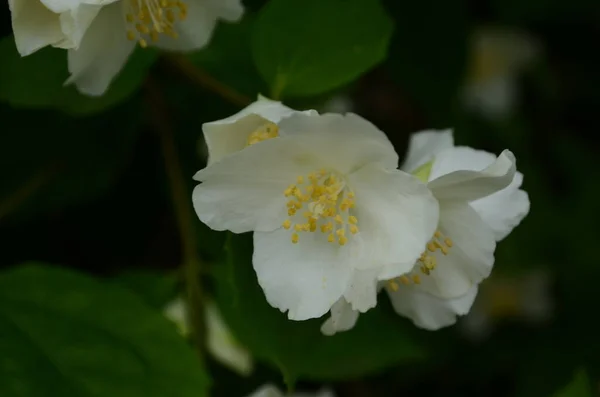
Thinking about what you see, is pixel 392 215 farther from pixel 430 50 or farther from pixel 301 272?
pixel 430 50

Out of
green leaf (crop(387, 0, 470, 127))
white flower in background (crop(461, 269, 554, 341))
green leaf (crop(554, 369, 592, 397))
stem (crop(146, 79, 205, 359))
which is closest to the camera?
green leaf (crop(554, 369, 592, 397))

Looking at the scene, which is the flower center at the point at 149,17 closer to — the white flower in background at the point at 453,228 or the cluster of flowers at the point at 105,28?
the cluster of flowers at the point at 105,28

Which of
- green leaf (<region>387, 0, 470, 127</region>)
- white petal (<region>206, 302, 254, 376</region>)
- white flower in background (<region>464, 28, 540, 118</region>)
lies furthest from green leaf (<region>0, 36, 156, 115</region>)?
white flower in background (<region>464, 28, 540, 118</region>)

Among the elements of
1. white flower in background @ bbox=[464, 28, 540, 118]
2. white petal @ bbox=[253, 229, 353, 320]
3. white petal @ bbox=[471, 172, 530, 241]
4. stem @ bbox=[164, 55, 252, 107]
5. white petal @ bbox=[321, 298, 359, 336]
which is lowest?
white flower in background @ bbox=[464, 28, 540, 118]

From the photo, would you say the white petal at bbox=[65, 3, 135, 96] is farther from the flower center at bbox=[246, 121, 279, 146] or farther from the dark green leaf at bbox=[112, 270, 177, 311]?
the dark green leaf at bbox=[112, 270, 177, 311]

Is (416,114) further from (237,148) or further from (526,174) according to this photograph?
(237,148)

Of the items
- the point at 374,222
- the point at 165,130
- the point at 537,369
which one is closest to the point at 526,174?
the point at 537,369

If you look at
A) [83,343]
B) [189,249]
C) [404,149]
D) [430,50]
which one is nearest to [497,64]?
[404,149]

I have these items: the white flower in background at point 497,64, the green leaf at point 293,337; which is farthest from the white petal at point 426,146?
the white flower in background at point 497,64
